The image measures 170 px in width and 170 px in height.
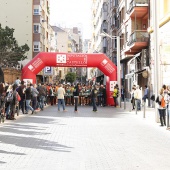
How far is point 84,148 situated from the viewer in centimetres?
1017

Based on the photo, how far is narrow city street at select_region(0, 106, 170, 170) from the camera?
8.02 meters

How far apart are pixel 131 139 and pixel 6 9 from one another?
5232 cm

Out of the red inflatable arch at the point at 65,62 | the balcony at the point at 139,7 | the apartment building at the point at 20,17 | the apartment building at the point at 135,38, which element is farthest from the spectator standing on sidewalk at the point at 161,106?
the apartment building at the point at 20,17

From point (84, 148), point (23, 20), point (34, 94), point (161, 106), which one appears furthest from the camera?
point (23, 20)

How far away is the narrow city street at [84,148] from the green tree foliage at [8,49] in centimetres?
2861

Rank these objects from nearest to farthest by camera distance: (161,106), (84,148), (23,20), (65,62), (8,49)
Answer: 1. (84,148)
2. (161,106)
3. (65,62)
4. (8,49)
5. (23,20)

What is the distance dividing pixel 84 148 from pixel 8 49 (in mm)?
36375

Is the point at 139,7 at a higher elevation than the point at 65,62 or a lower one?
higher

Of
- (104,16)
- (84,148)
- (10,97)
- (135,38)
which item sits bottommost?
(84,148)

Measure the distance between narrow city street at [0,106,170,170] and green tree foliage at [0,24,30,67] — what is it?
93.9 ft

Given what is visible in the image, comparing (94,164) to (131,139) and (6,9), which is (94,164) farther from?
(6,9)

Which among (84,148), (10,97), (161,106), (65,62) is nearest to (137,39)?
(65,62)

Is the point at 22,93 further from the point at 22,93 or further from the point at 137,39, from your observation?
the point at 137,39

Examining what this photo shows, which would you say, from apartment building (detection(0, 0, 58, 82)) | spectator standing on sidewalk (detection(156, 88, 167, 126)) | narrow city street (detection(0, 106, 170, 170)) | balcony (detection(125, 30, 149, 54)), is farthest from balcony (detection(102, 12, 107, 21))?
narrow city street (detection(0, 106, 170, 170))
